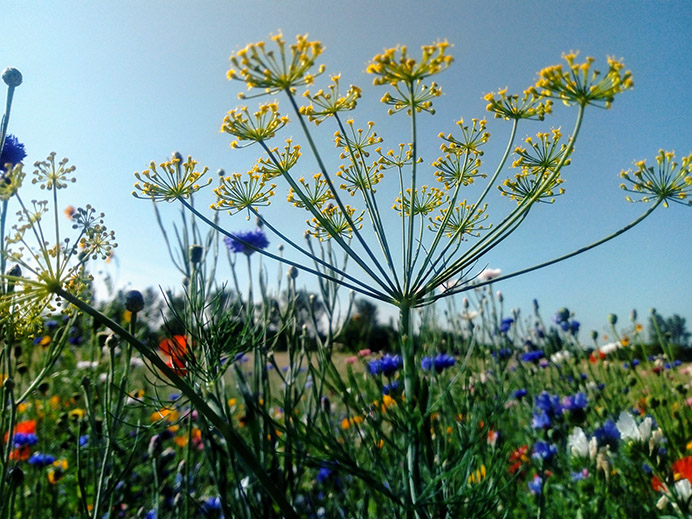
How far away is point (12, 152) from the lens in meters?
1.73

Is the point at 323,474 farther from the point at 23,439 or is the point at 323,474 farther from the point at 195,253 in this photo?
the point at 23,439

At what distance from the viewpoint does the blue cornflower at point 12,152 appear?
172 centimetres

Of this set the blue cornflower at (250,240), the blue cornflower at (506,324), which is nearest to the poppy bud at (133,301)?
the blue cornflower at (250,240)

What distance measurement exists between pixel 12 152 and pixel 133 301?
0.75 meters

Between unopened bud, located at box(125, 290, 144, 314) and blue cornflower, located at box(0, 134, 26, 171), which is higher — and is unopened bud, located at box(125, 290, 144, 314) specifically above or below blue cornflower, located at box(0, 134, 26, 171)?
below

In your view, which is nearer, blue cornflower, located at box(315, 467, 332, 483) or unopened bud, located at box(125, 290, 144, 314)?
unopened bud, located at box(125, 290, 144, 314)

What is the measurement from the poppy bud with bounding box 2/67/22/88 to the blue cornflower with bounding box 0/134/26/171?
1.08 feet

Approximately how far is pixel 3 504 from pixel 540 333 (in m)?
4.95

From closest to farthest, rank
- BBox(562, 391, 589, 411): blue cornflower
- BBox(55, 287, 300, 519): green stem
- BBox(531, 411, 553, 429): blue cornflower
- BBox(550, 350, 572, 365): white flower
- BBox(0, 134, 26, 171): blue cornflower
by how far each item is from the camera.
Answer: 1. BBox(55, 287, 300, 519): green stem
2. BBox(0, 134, 26, 171): blue cornflower
3. BBox(562, 391, 589, 411): blue cornflower
4. BBox(531, 411, 553, 429): blue cornflower
5. BBox(550, 350, 572, 365): white flower

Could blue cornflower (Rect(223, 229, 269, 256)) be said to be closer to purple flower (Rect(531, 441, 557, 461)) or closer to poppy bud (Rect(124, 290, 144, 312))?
poppy bud (Rect(124, 290, 144, 312))

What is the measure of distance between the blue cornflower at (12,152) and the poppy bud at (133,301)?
67 cm

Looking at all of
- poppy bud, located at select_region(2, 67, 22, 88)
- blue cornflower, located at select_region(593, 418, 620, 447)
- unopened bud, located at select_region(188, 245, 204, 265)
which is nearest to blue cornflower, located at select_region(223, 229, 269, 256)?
unopened bud, located at select_region(188, 245, 204, 265)

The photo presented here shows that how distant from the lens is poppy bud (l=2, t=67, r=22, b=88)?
1.45 metres

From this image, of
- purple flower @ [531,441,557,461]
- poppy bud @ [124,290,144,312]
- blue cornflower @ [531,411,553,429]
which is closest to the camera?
poppy bud @ [124,290,144,312]
